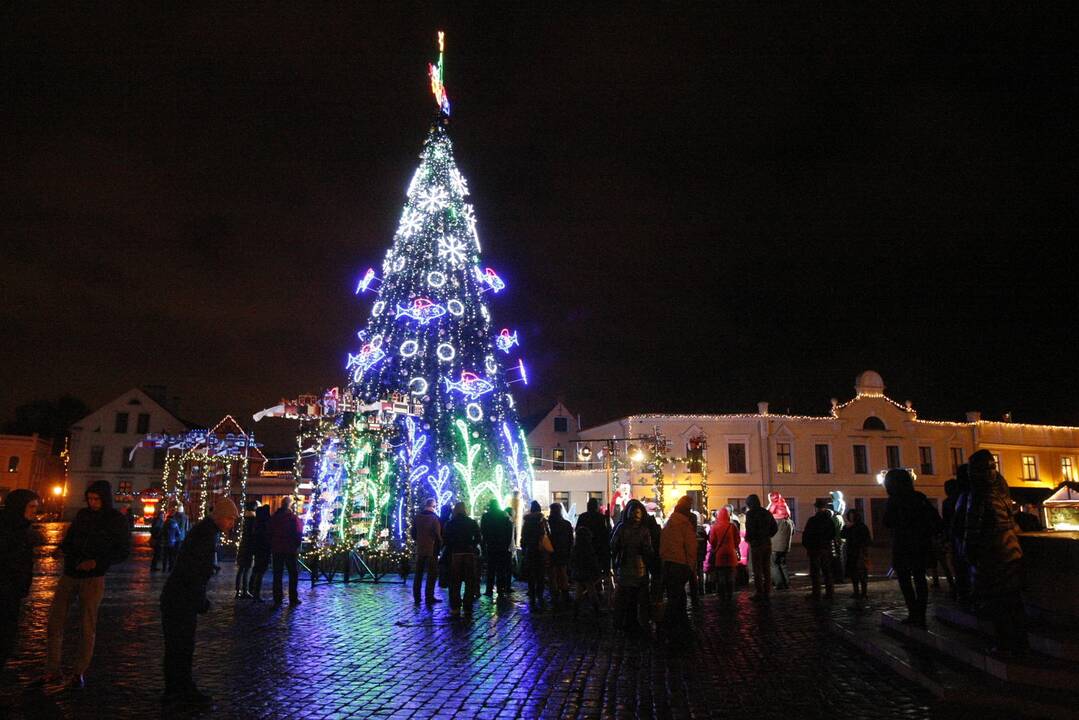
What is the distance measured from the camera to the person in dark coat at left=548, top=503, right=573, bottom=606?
13016 millimetres

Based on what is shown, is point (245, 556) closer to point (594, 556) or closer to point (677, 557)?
point (594, 556)

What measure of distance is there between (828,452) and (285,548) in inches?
1396

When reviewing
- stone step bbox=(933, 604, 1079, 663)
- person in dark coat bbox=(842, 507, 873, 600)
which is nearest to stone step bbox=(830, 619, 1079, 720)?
stone step bbox=(933, 604, 1079, 663)

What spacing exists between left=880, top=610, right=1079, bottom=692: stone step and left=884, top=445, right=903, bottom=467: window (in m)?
37.1

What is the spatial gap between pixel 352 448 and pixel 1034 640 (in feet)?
45.7

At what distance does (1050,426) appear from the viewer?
45156 millimetres

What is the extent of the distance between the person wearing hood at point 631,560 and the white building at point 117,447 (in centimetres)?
4997

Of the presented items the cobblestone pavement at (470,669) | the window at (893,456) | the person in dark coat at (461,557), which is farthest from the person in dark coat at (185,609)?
the window at (893,456)

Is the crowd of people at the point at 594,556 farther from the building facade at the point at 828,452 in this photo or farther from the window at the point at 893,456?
the window at the point at 893,456

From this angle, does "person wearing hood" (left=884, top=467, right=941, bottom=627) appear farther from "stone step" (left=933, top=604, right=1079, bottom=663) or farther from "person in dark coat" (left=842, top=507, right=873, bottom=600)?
"person in dark coat" (left=842, top=507, right=873, bottom=600)

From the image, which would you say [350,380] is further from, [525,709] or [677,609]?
[525,709]

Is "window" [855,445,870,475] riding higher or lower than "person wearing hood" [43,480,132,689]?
higher

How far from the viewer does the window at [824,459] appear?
41.9m

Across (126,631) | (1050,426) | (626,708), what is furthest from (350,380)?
(1050,426)
